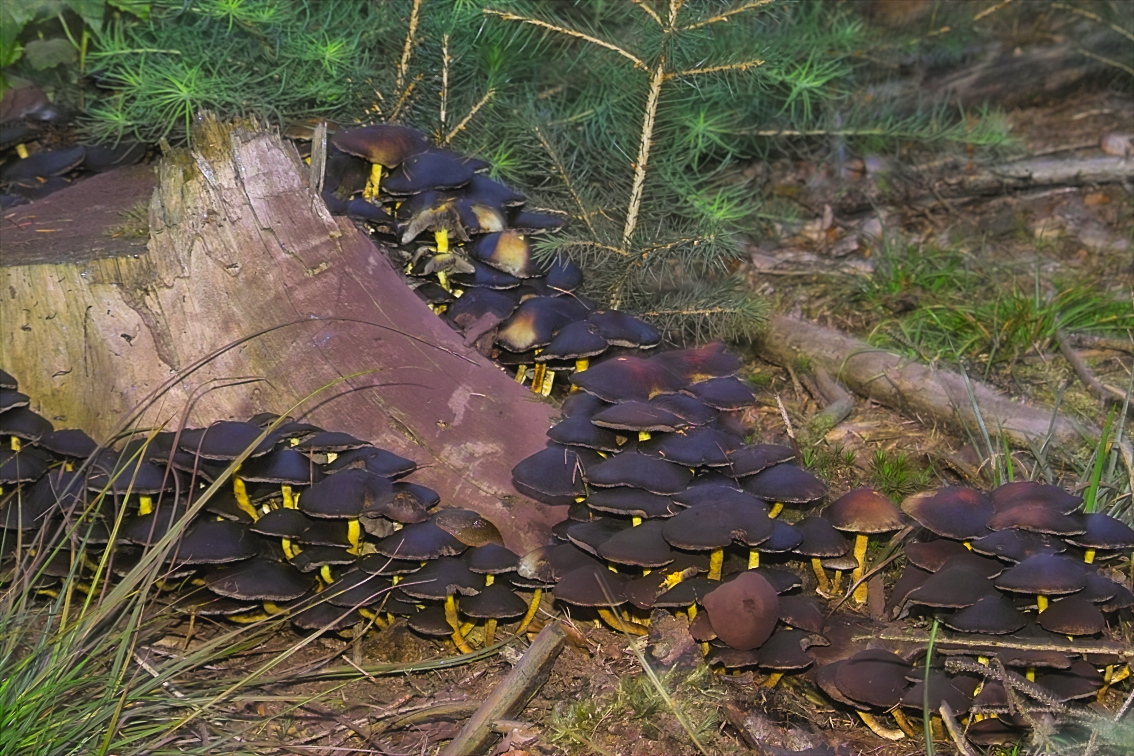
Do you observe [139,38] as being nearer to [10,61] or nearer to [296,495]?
[10,61]

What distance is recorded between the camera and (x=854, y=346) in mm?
4457

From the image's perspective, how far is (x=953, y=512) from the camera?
8.98 ft

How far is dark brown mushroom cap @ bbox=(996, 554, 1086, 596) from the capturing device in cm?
246

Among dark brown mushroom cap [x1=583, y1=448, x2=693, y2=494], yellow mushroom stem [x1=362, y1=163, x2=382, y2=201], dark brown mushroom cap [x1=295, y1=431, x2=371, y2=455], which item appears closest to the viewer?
dark brown mushroom cap [x1=583, y1=448, x2=693, y2=494]

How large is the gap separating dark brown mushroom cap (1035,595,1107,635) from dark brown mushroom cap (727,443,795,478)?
82cm

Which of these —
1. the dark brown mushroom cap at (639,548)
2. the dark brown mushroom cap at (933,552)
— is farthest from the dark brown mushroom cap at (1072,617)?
the dark brown mushroom cap at (639,548)

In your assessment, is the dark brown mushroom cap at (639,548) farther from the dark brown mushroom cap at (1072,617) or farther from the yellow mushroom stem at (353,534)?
the dark brown mushroom cap at (1072,617)

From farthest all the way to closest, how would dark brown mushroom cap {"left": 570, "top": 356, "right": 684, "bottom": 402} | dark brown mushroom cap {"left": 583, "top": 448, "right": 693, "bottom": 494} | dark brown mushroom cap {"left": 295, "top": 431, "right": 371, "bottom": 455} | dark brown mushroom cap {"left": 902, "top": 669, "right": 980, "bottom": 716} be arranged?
dark brown mushroom cap {"left": 570, "top": 356, "right": 684, "bottom": 402} → dark brown mushroom cap {"left": 295, "top": 431, "right": 371, "bottom": 455} → dark brown mushroom cap {"left": 583, "top": 448, "right": 693, "bottom": 494} → dark brown mushroom cap {"left": 902, "top": 669, "right": 980, "bottom": 716}

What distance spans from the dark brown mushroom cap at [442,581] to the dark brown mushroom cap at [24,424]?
57.3 inches

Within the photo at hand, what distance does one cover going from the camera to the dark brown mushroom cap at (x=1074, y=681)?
2.52 m

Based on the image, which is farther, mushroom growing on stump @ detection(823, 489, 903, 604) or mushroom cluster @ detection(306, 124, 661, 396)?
mushroom cluster @ detection(306, 124, 661, 396)

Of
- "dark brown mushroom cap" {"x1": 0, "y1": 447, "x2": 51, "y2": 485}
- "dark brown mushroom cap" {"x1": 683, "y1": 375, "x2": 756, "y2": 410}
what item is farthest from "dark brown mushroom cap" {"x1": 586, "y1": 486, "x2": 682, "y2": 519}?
"dark brown mushroom cap" {"x1": 0, "y1": 447, "x2": 51, "y2": 485}

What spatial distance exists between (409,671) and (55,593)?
1287 mm

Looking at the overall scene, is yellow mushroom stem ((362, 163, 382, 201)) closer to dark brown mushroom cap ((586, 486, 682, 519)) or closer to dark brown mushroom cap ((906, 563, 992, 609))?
dark brown mushroom cap ((586, 486, 682, 519))
